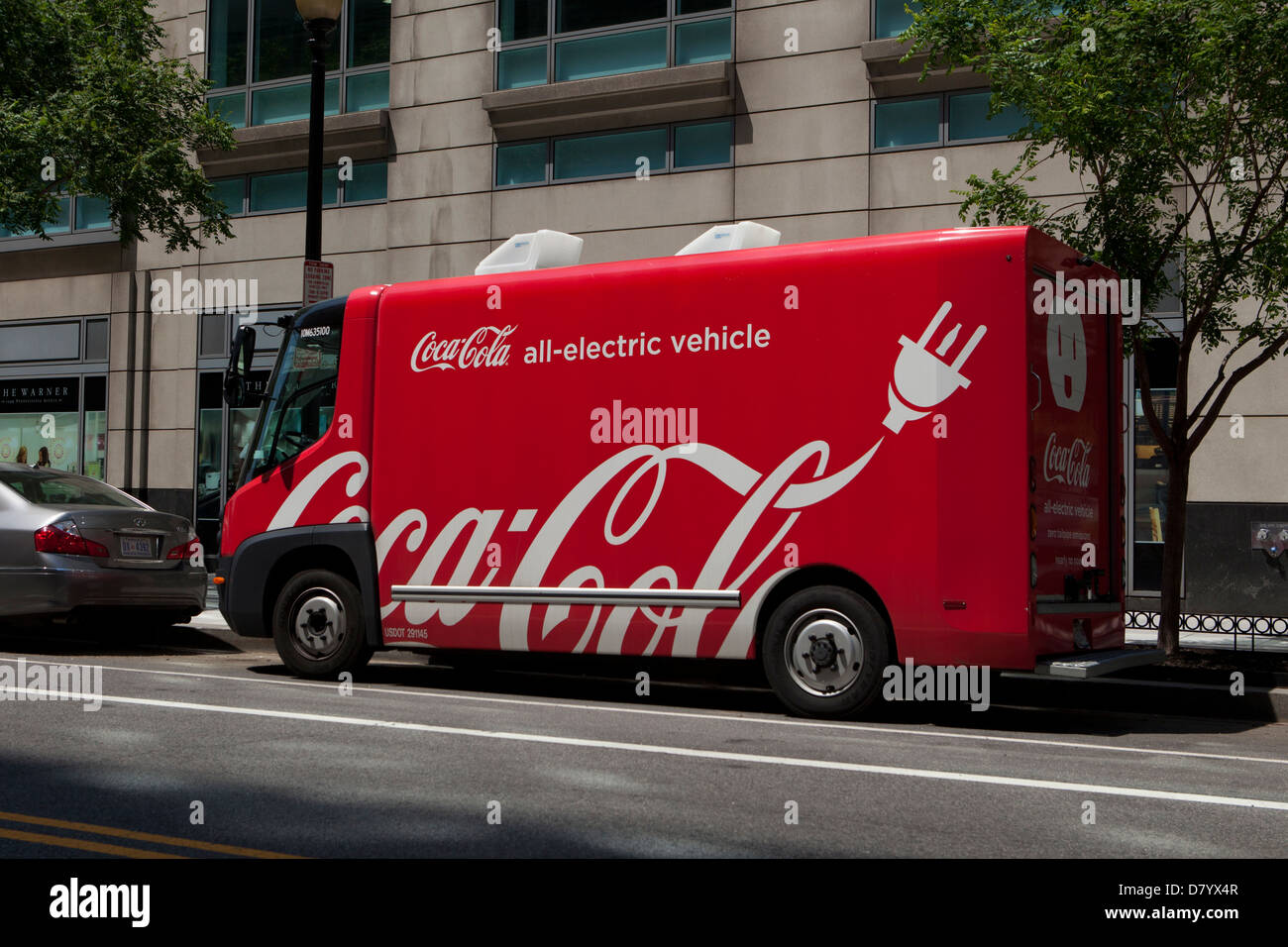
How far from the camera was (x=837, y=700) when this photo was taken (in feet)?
29.1

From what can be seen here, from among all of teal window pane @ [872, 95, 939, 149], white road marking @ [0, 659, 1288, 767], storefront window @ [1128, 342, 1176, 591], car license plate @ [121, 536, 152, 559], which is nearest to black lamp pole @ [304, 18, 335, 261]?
car license plate @ [121, 536, 152, 559]

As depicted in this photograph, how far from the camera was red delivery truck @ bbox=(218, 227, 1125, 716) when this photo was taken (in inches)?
339

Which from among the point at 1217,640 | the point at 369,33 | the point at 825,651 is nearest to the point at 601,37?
the point at 369,33

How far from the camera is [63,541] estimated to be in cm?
1189

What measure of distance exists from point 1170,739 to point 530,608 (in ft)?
14.3

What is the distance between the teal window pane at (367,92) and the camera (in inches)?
878

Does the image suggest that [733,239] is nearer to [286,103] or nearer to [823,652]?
[823,652]

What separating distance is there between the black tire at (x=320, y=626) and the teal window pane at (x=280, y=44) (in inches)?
558

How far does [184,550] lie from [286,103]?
40.7ft

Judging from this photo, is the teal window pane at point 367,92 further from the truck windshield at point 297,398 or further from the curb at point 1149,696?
the curb at point 1149,696

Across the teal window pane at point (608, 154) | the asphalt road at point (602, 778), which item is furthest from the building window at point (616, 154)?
the asphalt road at point (602, 778)
